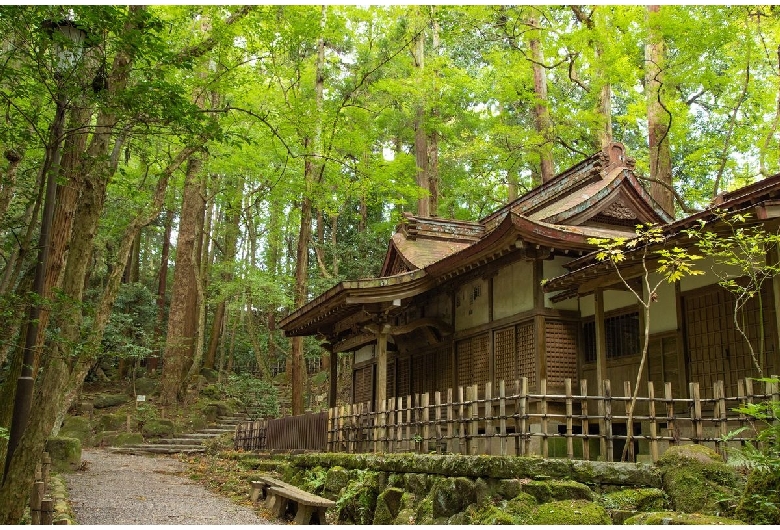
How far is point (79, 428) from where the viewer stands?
24.3 m

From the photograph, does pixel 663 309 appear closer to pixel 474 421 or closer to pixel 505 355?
pixel 505 355

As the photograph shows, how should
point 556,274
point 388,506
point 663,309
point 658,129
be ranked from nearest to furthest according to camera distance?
1. point 388,506
2. point 663,309
3. point 556,274
4. point 658,129

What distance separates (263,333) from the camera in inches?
1535

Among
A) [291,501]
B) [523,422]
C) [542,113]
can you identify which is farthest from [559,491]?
[542,113]

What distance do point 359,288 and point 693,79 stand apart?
1114 cm

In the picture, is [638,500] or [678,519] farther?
[638,500]

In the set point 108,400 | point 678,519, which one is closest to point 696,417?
point 678,519

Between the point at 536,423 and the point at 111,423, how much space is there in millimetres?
19292

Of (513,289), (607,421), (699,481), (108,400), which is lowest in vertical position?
(699,481)

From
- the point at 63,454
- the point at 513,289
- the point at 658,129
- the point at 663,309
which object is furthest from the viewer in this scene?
the point at 658,129

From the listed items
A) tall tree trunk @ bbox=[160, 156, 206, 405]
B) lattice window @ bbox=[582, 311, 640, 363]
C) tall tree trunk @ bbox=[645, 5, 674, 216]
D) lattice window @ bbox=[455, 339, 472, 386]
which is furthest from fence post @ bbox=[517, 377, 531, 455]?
tall tree trunk @ bbox=[160, 156, 206, 405]

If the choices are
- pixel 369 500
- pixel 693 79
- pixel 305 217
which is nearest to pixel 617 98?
pixel 693 79

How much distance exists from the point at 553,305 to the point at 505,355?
5.35 ft

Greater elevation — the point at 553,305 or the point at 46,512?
the point at 553,305
